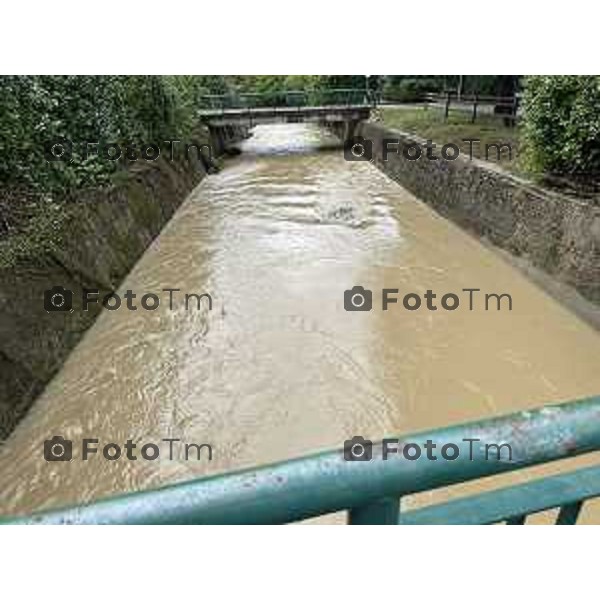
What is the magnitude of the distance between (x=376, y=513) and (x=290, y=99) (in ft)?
71.7

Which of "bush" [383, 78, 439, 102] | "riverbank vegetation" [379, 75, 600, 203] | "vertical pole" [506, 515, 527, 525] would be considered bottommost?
"bush" [383, 78, 439, 102]

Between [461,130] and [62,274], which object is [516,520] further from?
[461,130]

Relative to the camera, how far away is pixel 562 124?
751 centimetres

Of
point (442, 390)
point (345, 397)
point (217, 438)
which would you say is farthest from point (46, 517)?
point (442, 390)

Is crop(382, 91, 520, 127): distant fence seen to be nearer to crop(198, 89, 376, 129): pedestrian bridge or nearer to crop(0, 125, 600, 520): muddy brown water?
crop(198, 89, 376, 129): pedestrian bridge

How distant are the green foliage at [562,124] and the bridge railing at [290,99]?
45.8ft

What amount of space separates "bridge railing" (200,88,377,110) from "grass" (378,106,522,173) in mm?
2741

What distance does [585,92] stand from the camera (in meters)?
7.14

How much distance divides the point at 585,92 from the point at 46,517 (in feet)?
25.5

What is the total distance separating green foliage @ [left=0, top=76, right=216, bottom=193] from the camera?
257 inches

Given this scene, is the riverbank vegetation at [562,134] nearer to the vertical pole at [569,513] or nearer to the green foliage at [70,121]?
the green foliage at [70,121]

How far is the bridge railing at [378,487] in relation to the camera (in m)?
0.70

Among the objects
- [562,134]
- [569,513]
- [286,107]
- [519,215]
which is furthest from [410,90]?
[569,513]

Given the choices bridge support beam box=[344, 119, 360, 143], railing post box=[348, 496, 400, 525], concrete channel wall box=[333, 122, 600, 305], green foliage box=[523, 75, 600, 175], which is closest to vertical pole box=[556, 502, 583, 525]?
railing post box=[348, 496, 400, 525]
